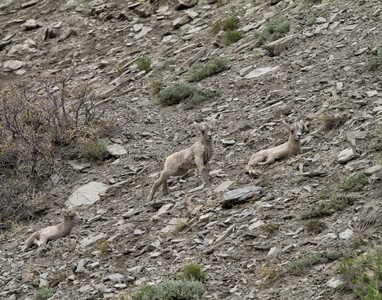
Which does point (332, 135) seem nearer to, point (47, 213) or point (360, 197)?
point (360, 197)

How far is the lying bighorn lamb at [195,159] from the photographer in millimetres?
10413

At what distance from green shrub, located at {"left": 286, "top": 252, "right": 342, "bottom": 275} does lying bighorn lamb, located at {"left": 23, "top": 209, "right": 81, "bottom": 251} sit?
5.45m

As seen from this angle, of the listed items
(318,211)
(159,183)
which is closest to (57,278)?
(159,183)

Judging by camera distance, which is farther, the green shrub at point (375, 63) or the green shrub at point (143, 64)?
the green shrub at point (143, 64)

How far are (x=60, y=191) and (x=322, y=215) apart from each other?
7351mm

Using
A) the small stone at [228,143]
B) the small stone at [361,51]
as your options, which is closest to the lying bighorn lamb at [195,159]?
the small stone at [228,143]

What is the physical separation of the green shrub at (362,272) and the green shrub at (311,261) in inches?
16.7

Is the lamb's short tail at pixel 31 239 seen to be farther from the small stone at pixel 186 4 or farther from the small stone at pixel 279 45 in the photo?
the small stone at pixel 186 4

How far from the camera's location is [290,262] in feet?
22.7

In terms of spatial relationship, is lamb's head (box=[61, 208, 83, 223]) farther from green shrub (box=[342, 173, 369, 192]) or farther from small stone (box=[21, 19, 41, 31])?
small stone (box=[21, 19, 41, 31])

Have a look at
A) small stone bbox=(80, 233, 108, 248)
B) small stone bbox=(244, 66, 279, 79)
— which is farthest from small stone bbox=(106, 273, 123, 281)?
small stone bbox=(244, 66, 279, 79)

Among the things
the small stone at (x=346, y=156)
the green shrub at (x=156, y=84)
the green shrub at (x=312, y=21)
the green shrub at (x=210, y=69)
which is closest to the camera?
the small stone at (x=346, y=156)

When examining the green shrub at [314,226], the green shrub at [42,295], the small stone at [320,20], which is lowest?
the small stone at [320,20]

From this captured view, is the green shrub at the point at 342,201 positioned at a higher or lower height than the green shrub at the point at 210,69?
higher
